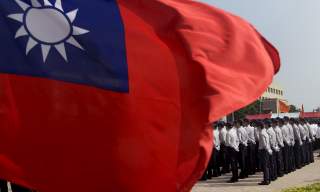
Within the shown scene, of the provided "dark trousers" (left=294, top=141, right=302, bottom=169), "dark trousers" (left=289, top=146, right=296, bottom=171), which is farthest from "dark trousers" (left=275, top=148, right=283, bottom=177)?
"dark trousers" (left=294, top=141, right=302, bottom=169)

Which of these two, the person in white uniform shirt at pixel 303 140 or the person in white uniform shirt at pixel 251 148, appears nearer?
the person in white uniform shirt at pixel 251 148

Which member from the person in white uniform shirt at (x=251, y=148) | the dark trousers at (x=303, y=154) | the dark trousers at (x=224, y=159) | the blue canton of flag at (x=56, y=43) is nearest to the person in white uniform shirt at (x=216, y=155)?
the dark trousers at (x=224, y=159)

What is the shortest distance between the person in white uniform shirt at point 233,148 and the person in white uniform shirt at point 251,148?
496 millimetres

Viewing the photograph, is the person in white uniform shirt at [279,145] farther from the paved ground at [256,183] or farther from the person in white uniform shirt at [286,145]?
the person in white uniform shirt at [286,145]

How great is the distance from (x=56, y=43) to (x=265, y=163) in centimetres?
1005

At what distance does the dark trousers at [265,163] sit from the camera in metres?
13.2

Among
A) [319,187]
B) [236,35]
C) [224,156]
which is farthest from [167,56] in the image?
[224,156]

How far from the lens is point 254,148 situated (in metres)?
15.0

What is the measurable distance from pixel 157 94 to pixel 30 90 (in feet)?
3.18

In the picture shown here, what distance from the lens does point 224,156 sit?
1498 centimetres

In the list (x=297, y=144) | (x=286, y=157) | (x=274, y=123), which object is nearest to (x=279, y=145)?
(x=274, y=123)

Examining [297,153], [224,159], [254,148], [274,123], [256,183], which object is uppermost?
[274,123]

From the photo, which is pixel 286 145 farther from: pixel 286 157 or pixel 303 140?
pixel 303 140

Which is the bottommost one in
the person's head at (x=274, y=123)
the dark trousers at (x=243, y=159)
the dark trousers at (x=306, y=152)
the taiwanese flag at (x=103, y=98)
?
the dark trousers at (x=306, y=152)
